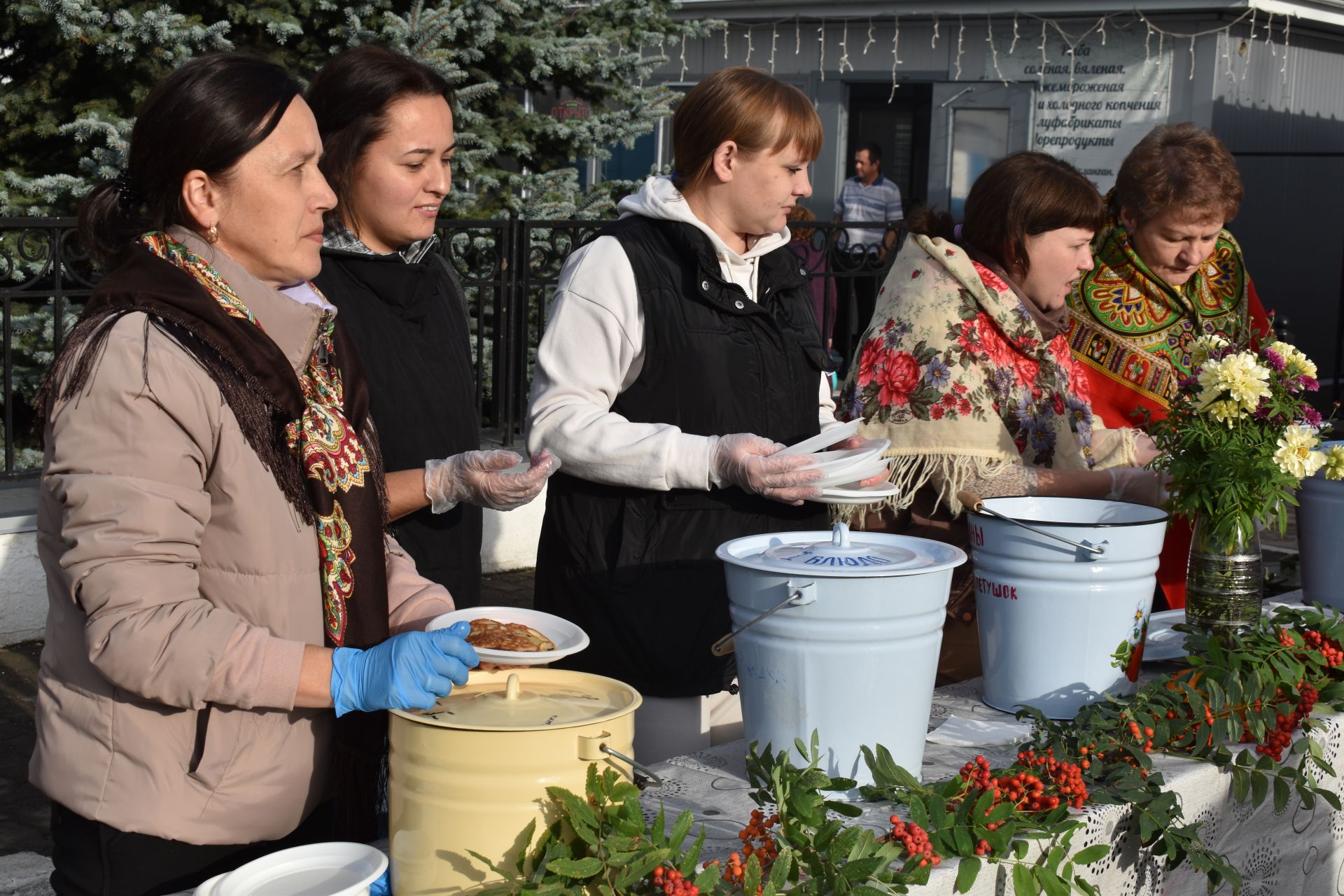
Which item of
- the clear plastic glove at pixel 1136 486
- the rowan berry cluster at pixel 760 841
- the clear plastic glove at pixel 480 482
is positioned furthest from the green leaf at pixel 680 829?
the clear plastic glove at pixel 1136 486

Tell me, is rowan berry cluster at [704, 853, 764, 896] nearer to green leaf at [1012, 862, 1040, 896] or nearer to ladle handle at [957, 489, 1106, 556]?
green leaf at [1012, 862, 1040, 896]

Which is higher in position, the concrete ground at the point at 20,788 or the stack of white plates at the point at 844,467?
the stack of white plates at the point at 844,467

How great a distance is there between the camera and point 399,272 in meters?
2.56

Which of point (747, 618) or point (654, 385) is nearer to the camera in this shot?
point (747, 618)

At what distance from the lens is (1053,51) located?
11.2 meters

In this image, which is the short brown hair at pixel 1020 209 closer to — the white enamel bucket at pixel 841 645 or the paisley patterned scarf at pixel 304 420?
the white enamel bucket at pixel 841 645

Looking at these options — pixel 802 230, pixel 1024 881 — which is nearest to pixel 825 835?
pixel 1024 881

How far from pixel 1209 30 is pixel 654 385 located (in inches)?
374

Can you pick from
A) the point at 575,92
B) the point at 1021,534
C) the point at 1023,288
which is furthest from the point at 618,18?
the point at 1021,534

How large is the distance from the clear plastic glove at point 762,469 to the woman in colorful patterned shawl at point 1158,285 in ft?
4.56

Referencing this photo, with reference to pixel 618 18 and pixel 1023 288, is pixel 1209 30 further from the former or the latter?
pixel 1023 288

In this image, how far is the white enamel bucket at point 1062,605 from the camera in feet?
6.51

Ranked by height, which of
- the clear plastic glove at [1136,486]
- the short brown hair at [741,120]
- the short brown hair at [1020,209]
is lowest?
the clear plastic glove at [1136,486]

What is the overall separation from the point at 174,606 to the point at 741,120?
135 centimetres
